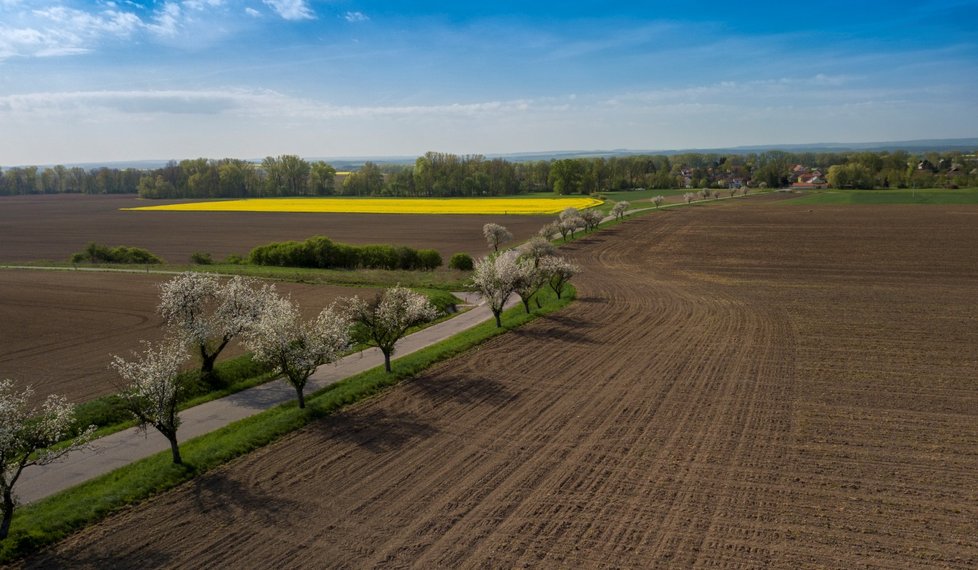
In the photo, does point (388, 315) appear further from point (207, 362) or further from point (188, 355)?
point (188, 355)

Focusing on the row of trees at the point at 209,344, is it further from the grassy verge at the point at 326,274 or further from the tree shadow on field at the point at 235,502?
the grassy verge at the point at 326,274

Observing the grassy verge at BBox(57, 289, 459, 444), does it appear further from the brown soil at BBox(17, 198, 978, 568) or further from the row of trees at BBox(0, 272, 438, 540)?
the brown soil at BBox(17, 198, 978, 568)

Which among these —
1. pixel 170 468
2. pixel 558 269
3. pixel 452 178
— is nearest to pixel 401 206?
pixel 452 178

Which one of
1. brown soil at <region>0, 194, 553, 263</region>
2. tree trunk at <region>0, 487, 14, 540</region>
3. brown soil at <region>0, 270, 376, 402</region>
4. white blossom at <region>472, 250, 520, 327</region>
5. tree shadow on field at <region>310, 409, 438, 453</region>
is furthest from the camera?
brown soil at <region>0, 194, 553, 263</region>

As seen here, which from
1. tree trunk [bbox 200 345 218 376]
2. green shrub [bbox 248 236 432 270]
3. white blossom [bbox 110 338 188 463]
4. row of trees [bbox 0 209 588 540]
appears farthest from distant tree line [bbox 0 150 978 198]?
white blossom [bbox 110 338 188 463]

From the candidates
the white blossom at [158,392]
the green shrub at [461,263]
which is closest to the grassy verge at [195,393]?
the white blossom at [158,392]

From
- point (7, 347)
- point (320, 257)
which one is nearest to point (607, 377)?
point (7, 347)
